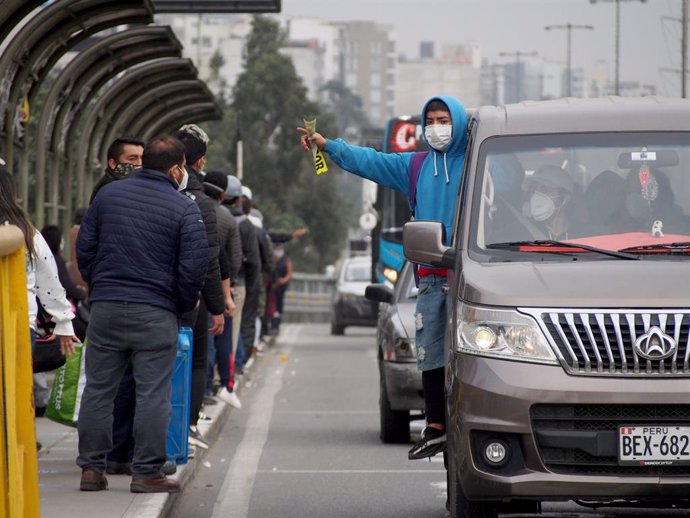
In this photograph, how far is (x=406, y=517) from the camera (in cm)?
898

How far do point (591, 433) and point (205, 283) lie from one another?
11.6 ft

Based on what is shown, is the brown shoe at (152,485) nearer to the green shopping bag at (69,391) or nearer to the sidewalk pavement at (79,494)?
the sidewalk pavement at (79,494)

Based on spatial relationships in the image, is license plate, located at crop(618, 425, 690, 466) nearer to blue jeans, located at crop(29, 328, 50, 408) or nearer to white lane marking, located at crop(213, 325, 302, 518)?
white lane marking, located at crop(213, 325, 302, 518)

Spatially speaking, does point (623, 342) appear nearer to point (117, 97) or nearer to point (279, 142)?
point (117, 97)

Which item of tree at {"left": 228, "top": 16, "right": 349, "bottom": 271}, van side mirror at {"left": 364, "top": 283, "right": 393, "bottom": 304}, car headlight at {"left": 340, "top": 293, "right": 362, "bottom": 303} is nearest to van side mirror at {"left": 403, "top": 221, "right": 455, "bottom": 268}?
Result: van side mirror at {"left": 364, "top": 283, "right": 393, "bottom": 304}

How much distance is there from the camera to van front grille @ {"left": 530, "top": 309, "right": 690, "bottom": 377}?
264 inches

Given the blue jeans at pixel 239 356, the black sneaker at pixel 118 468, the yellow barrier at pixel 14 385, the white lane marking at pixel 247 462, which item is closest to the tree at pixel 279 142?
the blue jeans at pixel 239 356

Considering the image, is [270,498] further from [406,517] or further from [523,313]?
[523,313]

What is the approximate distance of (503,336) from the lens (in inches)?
271

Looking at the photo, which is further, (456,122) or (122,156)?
(122,156)

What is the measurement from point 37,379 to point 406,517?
6.00 meters

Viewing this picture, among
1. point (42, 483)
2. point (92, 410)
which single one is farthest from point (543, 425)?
point (42, 483)

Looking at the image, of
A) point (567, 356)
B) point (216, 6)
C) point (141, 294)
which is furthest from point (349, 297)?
point (567, 356)

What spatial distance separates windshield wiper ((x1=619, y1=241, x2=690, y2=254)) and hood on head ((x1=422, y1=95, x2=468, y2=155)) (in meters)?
1.38
